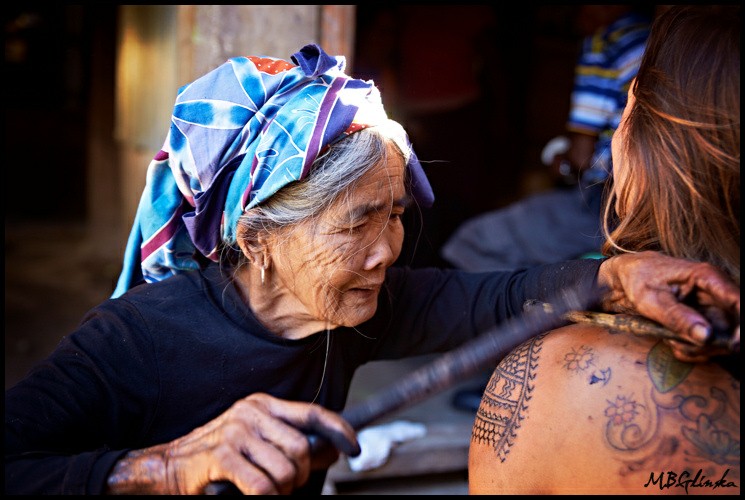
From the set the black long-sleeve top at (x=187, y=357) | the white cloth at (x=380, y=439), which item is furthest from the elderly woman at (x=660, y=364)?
the white cloth at (x=380, y=439)

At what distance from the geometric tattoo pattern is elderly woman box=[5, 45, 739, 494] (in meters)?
0.23


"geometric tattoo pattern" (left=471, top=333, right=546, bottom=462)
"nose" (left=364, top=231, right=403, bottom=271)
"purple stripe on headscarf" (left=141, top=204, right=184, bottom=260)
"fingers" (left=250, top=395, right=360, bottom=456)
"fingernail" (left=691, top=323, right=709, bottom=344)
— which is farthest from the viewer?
"purple stripe on headscarf" (left=141, top=204, right=184, bottom=260)

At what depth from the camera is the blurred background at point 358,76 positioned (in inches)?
138

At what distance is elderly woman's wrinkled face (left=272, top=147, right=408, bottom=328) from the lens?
1.90 metres

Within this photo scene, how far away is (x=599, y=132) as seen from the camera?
405cm

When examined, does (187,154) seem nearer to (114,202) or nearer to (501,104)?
(501,104)

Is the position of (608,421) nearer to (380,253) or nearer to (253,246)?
(380,253)

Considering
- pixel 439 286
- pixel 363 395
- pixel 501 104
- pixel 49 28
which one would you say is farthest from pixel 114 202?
pixel 439 286

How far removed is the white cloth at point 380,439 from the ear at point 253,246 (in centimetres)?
163

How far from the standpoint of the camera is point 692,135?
4.75ft

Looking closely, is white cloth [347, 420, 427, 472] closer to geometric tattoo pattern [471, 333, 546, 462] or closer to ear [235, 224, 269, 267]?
ear [235, 224, 269, 267]

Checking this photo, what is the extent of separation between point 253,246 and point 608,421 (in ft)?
3.44

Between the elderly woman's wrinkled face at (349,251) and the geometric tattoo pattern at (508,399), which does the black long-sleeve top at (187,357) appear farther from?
the geometric tattoo pattern at (508,399)

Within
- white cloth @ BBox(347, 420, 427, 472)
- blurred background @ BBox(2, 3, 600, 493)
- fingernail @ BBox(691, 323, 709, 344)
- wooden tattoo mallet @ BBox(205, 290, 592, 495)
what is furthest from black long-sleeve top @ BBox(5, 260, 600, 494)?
white cloth @ BBox(347, 420, 427, 472)
